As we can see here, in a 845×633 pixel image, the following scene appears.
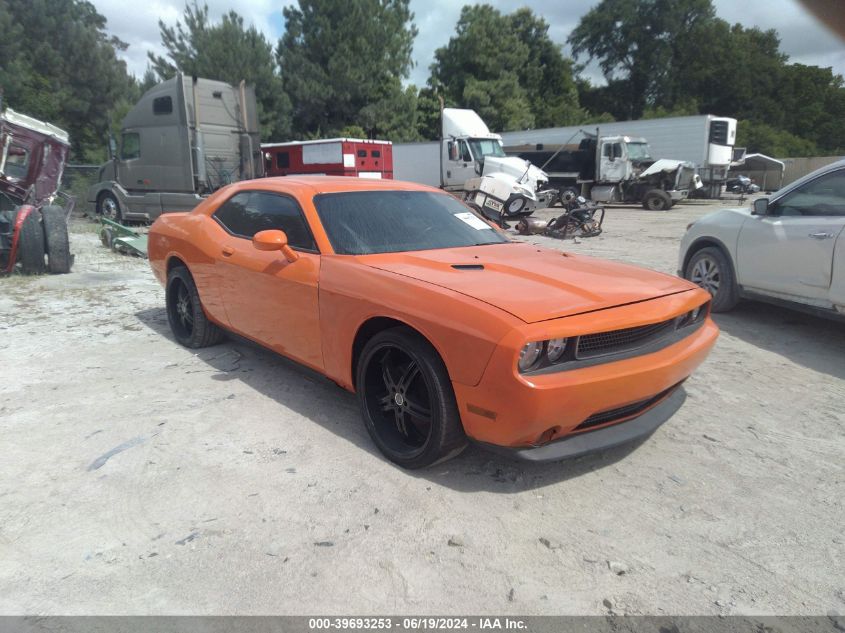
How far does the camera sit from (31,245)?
790 cm

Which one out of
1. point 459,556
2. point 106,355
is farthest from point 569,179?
point 459,556

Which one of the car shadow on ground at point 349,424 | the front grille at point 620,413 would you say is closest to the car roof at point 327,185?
the car shadow on ground at point 349,424

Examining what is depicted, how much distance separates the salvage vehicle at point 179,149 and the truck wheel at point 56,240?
508 centimetres

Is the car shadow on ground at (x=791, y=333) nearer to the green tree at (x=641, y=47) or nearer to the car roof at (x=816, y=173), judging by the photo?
the car roof at (x=816, y=173)

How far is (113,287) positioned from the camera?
7.51m

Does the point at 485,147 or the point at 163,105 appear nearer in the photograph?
the point at 163,105

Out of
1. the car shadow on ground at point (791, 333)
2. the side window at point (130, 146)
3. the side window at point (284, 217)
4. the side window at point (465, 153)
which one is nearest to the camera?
the side window at point (284, 217)

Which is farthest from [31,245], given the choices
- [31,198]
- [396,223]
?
[396,223]

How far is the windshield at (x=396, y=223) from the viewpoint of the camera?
11.7ft

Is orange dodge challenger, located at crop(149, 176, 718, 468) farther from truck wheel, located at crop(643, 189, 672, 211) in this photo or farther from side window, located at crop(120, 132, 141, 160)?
truck wheel, located at crop(643, 189, 672, 211)

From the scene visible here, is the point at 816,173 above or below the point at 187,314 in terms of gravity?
above

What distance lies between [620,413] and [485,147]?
59.8 ft

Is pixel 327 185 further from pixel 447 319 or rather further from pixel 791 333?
pixel 791 333

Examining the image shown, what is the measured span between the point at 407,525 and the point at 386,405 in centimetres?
74
